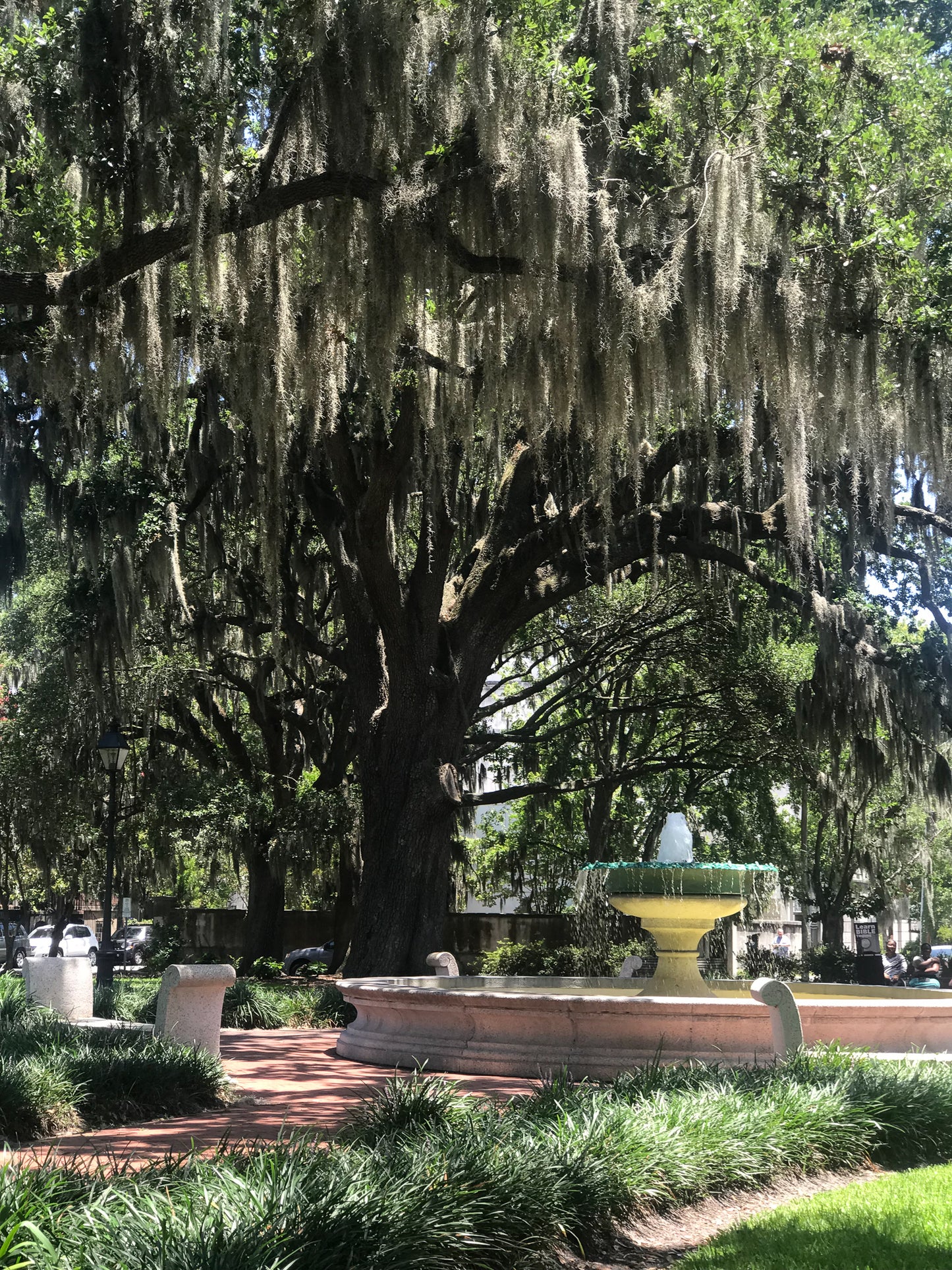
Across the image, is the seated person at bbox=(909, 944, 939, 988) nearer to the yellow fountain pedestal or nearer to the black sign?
the black sign

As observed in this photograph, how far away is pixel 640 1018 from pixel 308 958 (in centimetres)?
1618

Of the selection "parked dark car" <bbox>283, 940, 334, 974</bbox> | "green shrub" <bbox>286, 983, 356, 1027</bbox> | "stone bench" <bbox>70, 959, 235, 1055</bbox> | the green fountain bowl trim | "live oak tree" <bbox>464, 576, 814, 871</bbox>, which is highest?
"live oak tree" <bbox>464, 576, 814, 871</bbox>

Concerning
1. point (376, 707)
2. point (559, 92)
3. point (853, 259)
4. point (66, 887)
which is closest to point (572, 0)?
point (559, 92)

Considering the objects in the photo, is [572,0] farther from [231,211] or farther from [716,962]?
[716,962]

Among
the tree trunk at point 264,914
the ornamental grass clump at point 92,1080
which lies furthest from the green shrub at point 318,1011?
the tree trunk at point 264,914

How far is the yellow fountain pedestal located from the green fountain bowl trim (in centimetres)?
5

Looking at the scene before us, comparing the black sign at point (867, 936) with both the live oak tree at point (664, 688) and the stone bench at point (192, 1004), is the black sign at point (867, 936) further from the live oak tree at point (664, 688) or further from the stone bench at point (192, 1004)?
the stone bench at point (192, 1004)

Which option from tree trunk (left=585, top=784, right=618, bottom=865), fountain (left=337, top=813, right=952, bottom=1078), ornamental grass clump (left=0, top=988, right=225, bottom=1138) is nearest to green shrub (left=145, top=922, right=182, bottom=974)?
tree trunk (left=585, top=784, right=618, bottom=865)

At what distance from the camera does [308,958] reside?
2377cm

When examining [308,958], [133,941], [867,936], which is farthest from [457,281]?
[133,941]

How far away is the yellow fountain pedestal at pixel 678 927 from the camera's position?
10828 mm

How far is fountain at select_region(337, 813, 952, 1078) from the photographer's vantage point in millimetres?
8656

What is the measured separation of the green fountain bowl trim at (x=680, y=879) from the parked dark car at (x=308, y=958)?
13346 millimetres

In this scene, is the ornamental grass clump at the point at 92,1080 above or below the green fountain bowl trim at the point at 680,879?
below
